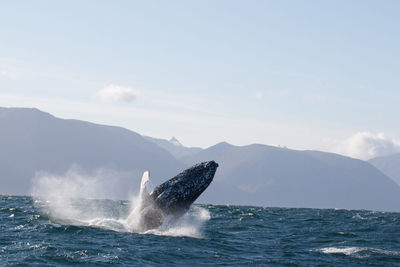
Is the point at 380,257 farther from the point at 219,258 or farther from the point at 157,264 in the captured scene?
the point at 157,264

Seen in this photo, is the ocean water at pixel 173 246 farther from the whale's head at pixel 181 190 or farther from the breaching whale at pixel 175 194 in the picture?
the whale's head at pixel 181 190

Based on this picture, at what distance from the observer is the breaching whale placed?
24.7 meters

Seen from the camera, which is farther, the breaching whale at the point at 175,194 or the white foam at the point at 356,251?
the breaching whale at the point at 175,194

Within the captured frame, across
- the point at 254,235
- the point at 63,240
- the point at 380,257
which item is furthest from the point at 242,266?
the point at 254,235

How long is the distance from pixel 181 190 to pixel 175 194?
35 cm

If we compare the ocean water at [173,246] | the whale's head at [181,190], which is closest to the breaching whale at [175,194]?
the whale's head at [181,190]

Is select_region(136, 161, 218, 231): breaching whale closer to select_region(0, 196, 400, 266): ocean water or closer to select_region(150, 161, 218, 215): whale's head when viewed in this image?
select_region(150, 161, 218, 215): whale's head

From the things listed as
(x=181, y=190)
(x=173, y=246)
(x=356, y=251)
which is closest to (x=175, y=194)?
(x=181, y=190)

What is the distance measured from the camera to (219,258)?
774 inches

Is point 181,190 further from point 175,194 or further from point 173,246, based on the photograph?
point 173,246

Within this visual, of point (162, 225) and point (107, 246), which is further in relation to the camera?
point (162, 225)

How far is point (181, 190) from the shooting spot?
24.6 m

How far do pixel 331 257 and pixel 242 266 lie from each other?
517cm

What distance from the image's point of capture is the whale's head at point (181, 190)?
970 inches
